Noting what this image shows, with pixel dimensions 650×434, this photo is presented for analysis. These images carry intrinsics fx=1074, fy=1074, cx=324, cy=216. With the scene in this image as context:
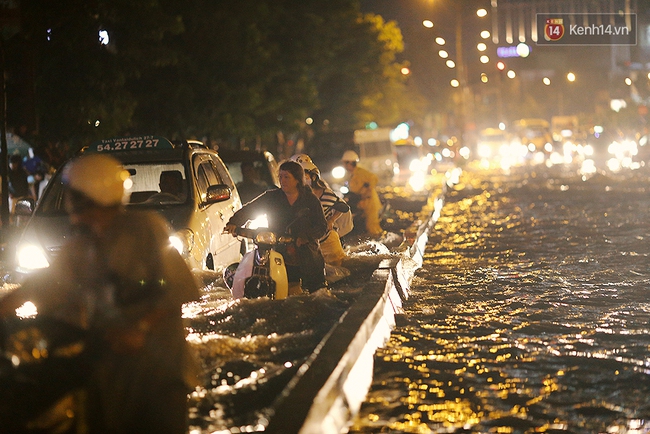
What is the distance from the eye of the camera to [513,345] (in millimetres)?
8188

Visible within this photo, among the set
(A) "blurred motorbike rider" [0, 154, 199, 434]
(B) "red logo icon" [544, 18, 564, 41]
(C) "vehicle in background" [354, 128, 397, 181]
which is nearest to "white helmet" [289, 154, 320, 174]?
(A) "blurred motorbike rider" [0, 154, 199, 434]

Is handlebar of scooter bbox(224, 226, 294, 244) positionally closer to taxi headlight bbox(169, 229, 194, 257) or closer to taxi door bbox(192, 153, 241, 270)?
taxi headlight bbox(169, 229, 194, 257)

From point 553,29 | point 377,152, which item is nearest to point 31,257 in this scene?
point 377,152

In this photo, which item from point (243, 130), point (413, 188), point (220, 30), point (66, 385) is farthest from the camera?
point (413, 188)

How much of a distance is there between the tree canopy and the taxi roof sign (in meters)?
4.98

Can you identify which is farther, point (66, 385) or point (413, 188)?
point (413, 188)

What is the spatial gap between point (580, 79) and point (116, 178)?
493 feet

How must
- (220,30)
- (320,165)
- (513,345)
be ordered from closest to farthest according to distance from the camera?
(513,345)
(220,30)
(320,165)

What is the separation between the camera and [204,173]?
11.5 meters

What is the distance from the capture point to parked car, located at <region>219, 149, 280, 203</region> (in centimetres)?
1551

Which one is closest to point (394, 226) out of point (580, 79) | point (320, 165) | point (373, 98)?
point (320, 165)

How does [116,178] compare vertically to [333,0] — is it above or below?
below

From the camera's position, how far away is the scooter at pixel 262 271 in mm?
8945

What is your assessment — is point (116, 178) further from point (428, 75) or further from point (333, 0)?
point (428, 75)
